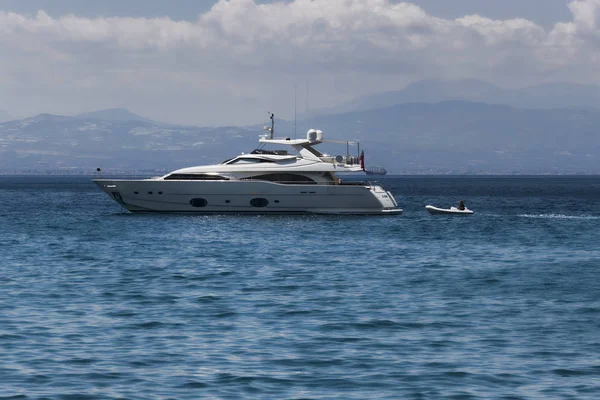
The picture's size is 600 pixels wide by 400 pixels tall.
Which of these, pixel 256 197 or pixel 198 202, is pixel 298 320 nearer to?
pixel 256 197

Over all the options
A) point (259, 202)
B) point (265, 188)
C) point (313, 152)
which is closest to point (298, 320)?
point (265, 188)

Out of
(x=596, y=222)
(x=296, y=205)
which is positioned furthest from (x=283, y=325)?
(x=596, y=222)

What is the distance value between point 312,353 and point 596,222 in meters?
55.0

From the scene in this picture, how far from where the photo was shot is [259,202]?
69188mm

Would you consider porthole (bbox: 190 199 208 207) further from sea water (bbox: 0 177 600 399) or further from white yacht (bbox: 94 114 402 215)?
sea water (bbox: 0 177 600 399)

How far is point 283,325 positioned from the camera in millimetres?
23516

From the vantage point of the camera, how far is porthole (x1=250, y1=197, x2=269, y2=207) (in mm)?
69062

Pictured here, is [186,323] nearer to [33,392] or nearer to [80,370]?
[80,370]

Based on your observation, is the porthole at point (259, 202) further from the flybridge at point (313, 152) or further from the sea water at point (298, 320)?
the sea water at point (298, 320)

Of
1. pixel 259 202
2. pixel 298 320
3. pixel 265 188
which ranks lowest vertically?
pixel 298 320

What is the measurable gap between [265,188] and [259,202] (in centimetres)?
121

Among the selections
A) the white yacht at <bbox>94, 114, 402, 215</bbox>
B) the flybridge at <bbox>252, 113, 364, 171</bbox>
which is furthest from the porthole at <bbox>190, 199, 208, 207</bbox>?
the flybridge at <bbox>252, 113, 364, 171</bbox>

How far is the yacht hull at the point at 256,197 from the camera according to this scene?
68.7 meters

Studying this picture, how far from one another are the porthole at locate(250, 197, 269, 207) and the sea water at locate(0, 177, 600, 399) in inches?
763
